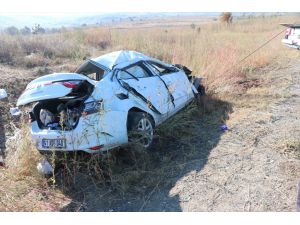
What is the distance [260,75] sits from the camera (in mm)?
10367

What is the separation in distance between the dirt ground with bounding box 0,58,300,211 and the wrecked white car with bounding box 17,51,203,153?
51 cm

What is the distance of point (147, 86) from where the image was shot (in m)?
5.60

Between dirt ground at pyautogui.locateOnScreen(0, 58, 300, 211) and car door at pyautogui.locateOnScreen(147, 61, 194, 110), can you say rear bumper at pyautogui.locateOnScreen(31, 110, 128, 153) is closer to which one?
dirt ground at pyautogui.locateOnScreen(0, 58, 300, 211)

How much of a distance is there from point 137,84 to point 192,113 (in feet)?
6.48

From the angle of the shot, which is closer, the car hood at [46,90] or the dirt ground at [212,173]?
the dirt ground at [212,173]

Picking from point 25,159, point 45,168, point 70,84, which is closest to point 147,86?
point 70,84

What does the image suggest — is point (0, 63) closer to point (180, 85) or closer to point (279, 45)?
point (180, 85)

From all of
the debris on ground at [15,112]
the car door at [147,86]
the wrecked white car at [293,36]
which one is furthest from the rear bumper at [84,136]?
the wrecked white car at [293,36]

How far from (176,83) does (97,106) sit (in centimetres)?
237

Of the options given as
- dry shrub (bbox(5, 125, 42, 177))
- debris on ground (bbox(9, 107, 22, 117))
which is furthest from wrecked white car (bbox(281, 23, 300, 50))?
dry shrub (bbox(5, 125, 42, 177))

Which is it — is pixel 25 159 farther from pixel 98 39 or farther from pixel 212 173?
pixel 98 39

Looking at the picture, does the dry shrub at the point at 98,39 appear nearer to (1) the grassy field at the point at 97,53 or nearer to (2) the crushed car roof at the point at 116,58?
(1) the grassy field at the point at 97,53

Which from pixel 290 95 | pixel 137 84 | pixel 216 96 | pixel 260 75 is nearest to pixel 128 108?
pixel 137 84

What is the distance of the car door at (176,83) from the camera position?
20.4 ft
